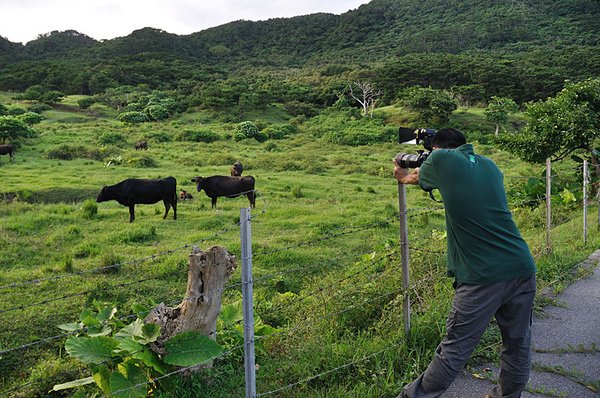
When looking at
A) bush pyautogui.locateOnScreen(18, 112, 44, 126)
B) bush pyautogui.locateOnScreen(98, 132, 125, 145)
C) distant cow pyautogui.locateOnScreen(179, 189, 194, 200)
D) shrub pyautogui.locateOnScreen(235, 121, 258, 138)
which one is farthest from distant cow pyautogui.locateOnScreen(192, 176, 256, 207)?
bush pyautogui.locateOnScreen(18, 112, 44, 126)

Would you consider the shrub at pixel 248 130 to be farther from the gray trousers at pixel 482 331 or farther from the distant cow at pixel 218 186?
the gray trousers at pixel 482 331

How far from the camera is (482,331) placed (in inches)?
116

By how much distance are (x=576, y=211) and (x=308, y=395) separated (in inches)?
363

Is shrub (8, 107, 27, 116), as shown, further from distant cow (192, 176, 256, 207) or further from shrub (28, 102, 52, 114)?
distant cow (192, 176, 256, 207)

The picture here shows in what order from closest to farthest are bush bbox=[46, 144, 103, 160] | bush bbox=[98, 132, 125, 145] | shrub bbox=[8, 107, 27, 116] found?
bush bbox=[46, 144, 103, 160] → bush bbox=[98, 132, 125, 145] → shrub bbox=[8, 107, 27, 116]

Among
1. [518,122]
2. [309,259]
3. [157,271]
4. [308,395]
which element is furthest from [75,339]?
[518,122]

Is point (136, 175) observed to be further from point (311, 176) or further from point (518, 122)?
point (518, 122)

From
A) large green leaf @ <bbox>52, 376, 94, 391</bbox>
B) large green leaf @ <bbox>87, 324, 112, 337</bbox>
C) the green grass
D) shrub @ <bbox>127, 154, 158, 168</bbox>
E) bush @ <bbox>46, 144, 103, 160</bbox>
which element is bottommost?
the green grass

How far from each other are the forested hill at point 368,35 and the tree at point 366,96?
41093 millimetres

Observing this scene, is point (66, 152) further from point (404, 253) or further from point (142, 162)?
point (404, 253)

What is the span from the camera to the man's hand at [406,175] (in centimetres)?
322

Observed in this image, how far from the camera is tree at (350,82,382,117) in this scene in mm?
44069

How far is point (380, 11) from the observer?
122000 millimetres

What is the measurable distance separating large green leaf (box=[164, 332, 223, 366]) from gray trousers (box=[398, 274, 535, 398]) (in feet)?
3.87
